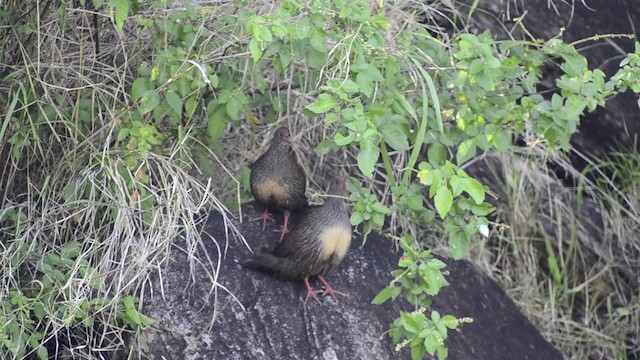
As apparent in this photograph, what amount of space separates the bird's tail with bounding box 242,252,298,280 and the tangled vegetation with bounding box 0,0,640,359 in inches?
5.8

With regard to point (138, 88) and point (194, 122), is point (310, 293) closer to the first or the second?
point (194, 122)

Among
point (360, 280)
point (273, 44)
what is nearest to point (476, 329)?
point (360, 280)

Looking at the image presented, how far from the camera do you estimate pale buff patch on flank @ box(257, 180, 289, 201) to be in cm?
391

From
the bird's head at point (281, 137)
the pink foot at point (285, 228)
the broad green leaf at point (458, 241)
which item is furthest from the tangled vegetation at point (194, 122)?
the pink foot at point (285, 228)

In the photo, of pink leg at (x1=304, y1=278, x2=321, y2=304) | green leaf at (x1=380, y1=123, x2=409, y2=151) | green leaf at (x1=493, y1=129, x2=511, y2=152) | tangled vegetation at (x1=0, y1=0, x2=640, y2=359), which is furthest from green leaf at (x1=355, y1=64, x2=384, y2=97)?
pink leg at (x1=304, y1=278, x2=321, y2=304)

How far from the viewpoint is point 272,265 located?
3.71 metres

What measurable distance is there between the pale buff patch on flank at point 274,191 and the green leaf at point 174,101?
1.52ft

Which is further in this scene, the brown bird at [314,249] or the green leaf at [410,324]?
the brown bird at [314,249]

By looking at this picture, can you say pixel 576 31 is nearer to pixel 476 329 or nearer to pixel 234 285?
pixel 476 329

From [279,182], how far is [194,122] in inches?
16.3

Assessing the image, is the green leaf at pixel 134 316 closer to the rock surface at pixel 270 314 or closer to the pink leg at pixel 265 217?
the rock surface at pixel 270 314

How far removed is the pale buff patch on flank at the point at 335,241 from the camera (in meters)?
3.66

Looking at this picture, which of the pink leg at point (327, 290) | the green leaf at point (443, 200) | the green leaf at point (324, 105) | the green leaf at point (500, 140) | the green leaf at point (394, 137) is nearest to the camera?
the green leaf at point (443, 200)

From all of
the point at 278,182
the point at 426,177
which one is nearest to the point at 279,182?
the point at 278,182
